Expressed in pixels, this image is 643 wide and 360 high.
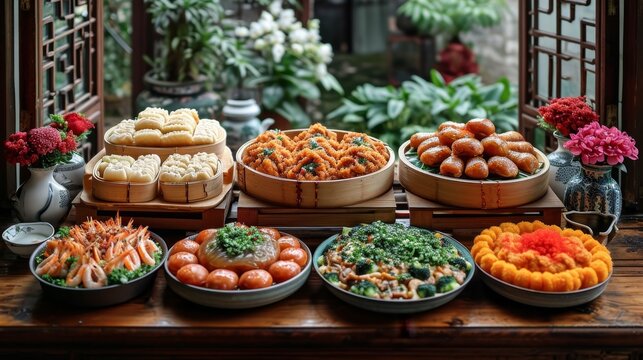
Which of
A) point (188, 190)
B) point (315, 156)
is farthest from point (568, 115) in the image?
point (188, 190)

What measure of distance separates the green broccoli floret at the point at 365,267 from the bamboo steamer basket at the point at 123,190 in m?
1.12

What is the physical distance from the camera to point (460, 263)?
3.34 meters

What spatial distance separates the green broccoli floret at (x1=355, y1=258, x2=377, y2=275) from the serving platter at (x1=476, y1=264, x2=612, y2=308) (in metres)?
0.49

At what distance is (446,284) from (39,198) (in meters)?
2.00

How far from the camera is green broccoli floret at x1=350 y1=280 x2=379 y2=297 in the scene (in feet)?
10.3

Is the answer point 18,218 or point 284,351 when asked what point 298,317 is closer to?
point 284,351

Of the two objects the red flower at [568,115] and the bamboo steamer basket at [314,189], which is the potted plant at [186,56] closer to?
the bamboo steamer basket at [314,189]

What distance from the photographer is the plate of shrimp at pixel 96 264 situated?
315 cm

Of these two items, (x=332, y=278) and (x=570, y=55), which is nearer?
(x=332, y=278)

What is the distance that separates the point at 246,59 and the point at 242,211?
4025 millimetres

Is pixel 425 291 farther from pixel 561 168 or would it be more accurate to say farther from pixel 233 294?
pixel 561 168

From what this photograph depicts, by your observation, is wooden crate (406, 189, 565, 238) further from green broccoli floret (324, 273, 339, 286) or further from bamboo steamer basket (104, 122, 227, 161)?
bamboo steamer basket (104, 122, 227, 161)

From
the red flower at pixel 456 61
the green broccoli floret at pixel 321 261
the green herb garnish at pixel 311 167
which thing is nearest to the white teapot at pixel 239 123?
the green herb garnish at pixel 311 167

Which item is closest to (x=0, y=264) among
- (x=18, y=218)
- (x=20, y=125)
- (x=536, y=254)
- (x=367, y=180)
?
(x=18, y=218)
